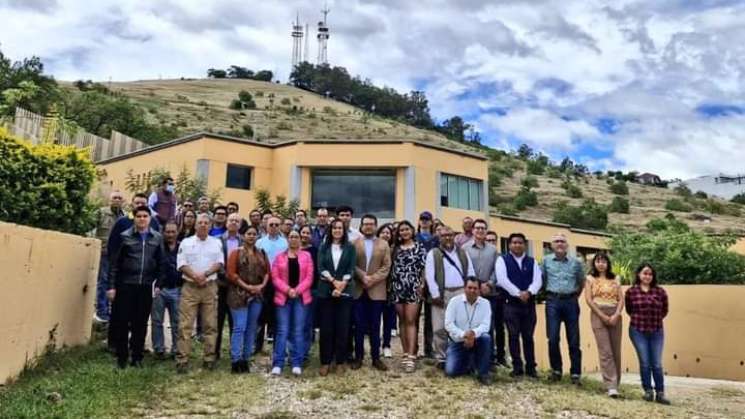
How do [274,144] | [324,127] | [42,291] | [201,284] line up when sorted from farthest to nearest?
[324,127]
[274,144]
[201,284]
[42,291]

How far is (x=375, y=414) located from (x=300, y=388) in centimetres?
107

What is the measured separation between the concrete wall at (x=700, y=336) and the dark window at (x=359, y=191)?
44.0 feet

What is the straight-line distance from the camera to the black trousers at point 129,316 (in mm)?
6926

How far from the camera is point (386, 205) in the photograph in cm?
2570

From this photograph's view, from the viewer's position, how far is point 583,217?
1577 inches

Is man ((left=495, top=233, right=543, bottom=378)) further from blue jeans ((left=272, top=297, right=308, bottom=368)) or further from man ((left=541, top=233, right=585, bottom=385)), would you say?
blue jeans ((left=272, top=297, right=308, bottom=368))

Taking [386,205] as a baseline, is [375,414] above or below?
below

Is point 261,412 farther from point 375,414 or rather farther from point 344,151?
point 344,151

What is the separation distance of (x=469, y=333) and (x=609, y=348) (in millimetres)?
1724

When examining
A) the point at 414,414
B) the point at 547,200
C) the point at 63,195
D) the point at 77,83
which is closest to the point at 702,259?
the point at 414,414

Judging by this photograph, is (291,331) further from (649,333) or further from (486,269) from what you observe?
(649,333)

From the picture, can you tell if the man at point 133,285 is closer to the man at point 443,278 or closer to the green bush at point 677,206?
the man at point 443,278

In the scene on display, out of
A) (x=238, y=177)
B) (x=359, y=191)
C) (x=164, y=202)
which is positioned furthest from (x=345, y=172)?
(x=164, y=202)

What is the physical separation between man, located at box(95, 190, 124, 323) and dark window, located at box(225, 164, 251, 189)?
57.7ft
